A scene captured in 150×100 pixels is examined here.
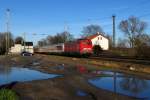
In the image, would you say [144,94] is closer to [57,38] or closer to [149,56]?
[149,56]

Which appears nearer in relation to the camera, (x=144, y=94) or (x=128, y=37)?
(x=144, y=94)

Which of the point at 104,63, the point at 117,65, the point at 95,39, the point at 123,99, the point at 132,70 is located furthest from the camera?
the point at 95,39

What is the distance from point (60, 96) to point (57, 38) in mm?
153522

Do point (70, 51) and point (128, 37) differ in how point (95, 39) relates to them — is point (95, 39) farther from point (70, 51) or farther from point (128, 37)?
point (70, 51)

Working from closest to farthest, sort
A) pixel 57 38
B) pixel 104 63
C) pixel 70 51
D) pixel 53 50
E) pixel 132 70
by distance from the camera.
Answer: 1. pixel 132 70
2. pixel 104 63
3. pixel 70 51
4. pixel 53 50
5. pixel 57 38

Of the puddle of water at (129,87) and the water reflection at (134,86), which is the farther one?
the water reflection at (134,86)

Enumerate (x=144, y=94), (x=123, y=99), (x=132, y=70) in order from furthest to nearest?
1. (x=132, y=70)
2. (x=144, y=94)
3. (x=123, y=99)

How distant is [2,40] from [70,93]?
141427 millimetres

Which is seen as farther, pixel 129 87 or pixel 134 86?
pixel 134 86

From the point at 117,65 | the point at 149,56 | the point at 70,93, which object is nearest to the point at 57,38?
the point at 149,56

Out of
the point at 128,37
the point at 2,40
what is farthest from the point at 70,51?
the point at 2,40

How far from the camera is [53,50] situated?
98.8 metres

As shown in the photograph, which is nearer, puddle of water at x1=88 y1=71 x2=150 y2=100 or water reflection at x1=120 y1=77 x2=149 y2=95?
puddle of water at x1=88 y1=71 x2=150 y2=100

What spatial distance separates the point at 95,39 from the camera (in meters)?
139
